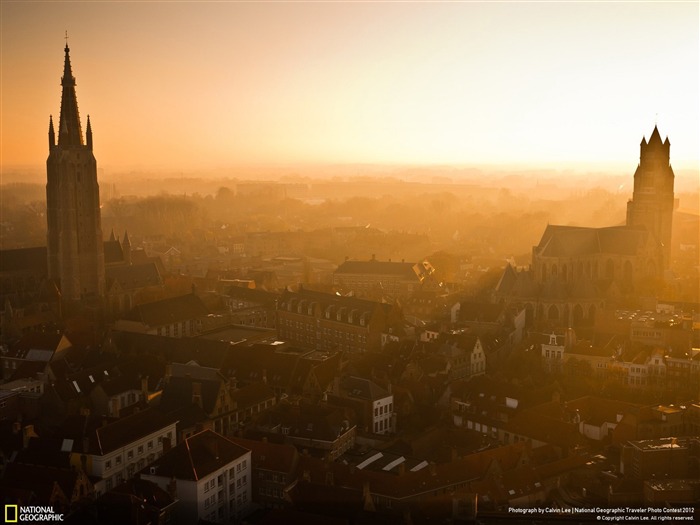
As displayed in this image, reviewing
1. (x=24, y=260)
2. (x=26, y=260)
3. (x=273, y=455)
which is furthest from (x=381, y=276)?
(x=273, y=455)

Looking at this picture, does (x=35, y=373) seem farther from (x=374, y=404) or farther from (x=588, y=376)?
(x=588, y=376)

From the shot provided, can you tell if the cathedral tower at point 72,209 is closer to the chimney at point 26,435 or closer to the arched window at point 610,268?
the chimney at point 26,435

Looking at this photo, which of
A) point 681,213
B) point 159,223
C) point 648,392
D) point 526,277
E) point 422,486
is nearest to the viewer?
point 422,486

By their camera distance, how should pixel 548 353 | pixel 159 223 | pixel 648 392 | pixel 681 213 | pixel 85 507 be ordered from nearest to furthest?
pixel 85 507, pixel 648 392, pixel 548 353, pixel 681 213, pixel 159 223

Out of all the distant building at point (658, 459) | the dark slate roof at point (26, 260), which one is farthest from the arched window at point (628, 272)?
the dark slate roof at point (26, 260)

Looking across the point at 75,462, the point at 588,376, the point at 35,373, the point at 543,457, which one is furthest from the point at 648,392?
the point at 35,373

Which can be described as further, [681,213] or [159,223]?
[159,223]

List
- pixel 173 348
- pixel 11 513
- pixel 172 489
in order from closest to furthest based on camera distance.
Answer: pixel 11 513, pixel 172 489, pixel 173 348

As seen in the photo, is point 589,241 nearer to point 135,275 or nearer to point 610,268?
point 610,268
